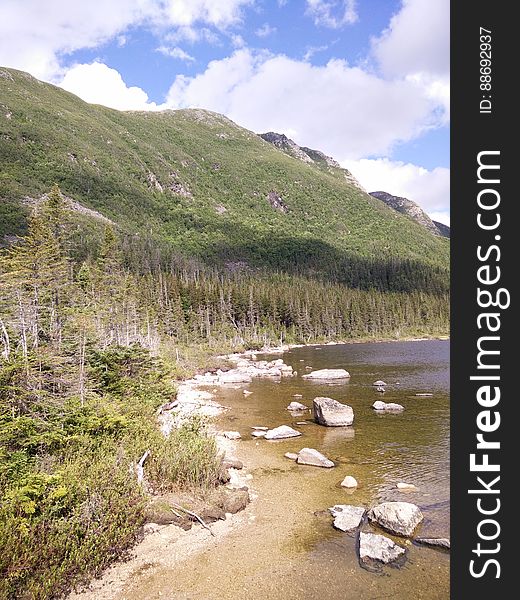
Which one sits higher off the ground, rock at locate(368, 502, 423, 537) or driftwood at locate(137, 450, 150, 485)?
driftwood at locate(137, 450, 150, 485)

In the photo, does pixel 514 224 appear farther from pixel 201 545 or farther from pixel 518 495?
pixel 201 545

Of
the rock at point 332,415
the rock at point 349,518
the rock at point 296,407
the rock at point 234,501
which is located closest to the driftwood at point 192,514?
the rock at point 234,501

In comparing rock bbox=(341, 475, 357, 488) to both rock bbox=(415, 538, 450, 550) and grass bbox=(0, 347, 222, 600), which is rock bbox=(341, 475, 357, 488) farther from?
grass bbox=(0, 347, 222, 600)

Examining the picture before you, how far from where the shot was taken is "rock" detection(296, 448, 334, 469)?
20.0m

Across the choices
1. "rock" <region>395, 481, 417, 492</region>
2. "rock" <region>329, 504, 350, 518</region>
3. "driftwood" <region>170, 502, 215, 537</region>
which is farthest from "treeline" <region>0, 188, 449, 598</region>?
"rock" <region>395, 481, 417, 492</region>

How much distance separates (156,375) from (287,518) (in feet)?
61.8

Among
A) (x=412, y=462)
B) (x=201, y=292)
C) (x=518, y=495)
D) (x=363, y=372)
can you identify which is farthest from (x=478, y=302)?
(x=201, y=292)

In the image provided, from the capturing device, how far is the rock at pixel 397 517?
1327cm

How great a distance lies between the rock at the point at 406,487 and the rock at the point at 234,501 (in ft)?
21.9

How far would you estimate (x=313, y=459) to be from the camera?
20.3 m

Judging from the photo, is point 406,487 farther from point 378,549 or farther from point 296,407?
point 296,407

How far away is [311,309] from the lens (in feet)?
403

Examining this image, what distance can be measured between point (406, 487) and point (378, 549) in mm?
5998

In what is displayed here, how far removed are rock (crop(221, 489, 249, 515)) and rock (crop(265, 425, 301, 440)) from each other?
29.4 ft
